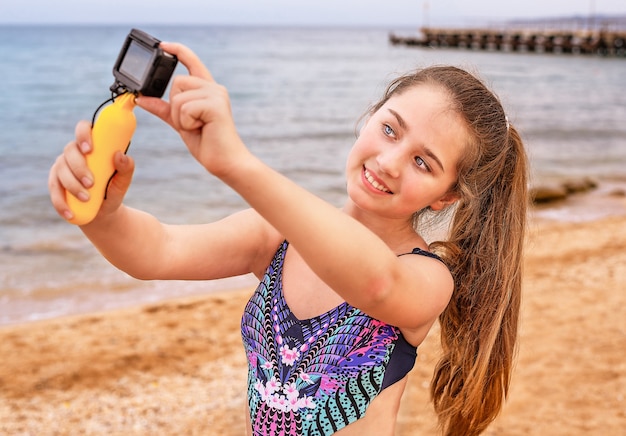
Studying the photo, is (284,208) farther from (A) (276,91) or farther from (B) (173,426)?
(A) (276,91)

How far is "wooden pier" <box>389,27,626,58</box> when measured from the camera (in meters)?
51.7

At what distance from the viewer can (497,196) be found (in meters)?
2.07

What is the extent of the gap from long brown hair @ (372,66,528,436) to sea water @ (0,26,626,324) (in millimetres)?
334

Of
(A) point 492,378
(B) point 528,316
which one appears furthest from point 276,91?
(A) point 492,378

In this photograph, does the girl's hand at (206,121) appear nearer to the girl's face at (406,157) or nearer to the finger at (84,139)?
the finger at (84,139)

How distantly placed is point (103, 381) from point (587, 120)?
20.5 metres

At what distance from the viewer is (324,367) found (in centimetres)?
179

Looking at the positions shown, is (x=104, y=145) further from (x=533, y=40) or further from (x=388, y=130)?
(x=533, y=40)

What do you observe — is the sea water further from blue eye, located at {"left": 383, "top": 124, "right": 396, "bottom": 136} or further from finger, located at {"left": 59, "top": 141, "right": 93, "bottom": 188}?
finger, located at {"left": 59, "top": 141, "right": 93, "bottom": 188}

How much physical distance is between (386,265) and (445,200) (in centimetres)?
63

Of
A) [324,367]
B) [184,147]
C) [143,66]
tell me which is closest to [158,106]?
[143,66]

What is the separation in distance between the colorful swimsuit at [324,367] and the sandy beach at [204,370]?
2905mm

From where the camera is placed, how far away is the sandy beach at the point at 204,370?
4.82 m

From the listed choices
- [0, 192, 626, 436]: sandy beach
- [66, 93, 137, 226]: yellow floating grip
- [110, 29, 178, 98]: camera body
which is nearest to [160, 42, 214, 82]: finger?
[110, 29, 178, 98]: camera body
